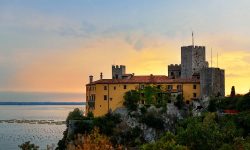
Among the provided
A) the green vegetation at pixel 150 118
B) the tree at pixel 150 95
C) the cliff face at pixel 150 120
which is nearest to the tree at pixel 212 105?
the green vegetation at pixel 150 118

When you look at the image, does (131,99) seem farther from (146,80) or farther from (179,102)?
(179,102)

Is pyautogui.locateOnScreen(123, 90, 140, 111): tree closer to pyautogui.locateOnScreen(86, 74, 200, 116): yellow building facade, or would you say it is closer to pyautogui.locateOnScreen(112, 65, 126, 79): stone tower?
pyautogui.locateOnScreen(86, 74, 200, 116): yellow building facade

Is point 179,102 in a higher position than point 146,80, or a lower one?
lower

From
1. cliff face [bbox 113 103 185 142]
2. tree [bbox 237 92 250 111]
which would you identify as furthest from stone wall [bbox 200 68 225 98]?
tree [bbox 237 92 250 111]

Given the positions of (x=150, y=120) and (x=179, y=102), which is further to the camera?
(x=179, y=102)

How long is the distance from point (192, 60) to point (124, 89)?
1169 centimetres

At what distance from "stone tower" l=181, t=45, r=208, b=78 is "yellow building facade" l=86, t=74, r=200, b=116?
294cm

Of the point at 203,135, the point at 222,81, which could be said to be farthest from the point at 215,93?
the point at 203,135

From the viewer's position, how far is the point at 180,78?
76.4 meters

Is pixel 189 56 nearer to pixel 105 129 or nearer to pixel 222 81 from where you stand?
pixel 222 81

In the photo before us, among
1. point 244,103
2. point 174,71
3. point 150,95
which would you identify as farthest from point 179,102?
point 244,103

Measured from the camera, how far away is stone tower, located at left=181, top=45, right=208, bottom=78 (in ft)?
252

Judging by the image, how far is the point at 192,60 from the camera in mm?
76625

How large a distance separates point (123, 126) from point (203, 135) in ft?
104
